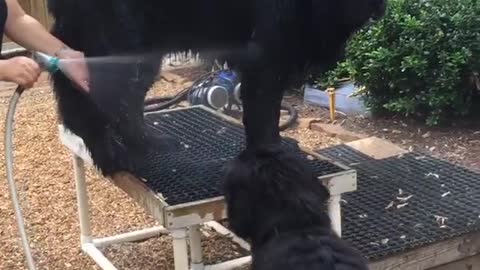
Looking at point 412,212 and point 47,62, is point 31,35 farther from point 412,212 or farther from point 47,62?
point 412,212

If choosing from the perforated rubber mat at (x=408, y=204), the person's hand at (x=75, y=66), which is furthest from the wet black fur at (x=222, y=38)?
the perforated rubber mat at (x=408, y=204)

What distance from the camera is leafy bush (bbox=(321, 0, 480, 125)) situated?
11.9 ft

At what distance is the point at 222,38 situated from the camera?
2.29 m

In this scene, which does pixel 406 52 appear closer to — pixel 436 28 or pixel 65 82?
pixel 436 28

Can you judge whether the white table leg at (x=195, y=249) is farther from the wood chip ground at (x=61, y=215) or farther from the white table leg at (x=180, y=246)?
the white table leg at (x=180, y=246)

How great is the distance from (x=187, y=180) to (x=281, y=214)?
0.65m

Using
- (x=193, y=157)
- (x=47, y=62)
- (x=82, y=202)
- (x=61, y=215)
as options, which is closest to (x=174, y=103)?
(x=61, y=215)

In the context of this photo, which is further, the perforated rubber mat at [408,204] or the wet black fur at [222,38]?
the perforated rubber mat at [408,204]

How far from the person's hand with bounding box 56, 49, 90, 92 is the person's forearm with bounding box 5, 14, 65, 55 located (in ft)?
0.11

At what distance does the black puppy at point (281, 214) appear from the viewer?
1.76 m

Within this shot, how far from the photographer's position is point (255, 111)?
7.41ft

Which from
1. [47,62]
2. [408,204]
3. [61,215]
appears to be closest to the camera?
[47,62]

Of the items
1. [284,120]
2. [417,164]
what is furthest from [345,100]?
[417,164]

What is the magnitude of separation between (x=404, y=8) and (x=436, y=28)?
284 mm
